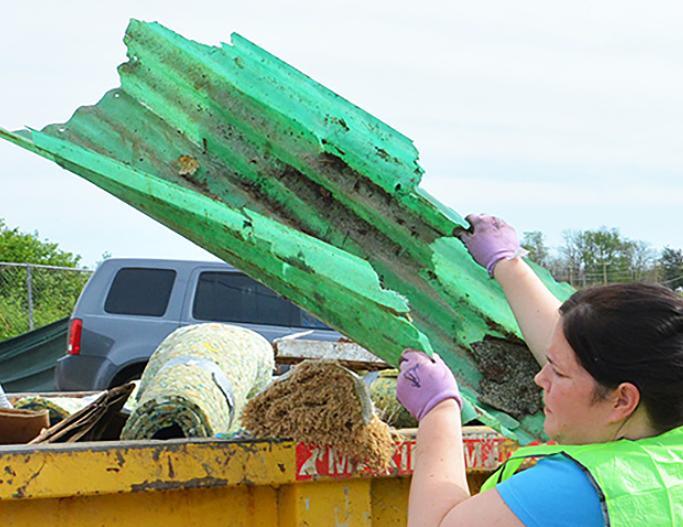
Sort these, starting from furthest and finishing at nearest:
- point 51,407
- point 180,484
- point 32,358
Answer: point 32,358
point 51,407
point 180,484

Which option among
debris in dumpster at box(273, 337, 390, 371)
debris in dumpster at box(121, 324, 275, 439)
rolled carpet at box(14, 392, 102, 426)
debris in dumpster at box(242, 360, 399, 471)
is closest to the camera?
debris in dumpster at box(242, 360, 399, 471)

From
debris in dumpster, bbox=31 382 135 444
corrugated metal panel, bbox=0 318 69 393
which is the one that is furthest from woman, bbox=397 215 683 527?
corrugated metal panel, bbox=0 318 69 393

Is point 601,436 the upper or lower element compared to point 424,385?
lower

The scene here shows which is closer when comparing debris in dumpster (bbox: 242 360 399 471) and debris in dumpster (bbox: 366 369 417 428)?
debris in dumpster (bbox: 242 360 399 471)

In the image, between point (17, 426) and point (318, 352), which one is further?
point (318, 352)

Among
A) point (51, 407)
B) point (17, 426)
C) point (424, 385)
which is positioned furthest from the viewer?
point (51, 407)

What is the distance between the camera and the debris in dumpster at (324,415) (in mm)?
2148

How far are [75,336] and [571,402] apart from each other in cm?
709

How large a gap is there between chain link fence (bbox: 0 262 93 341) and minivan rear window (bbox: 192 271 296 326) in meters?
5.85

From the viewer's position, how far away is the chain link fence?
13.6 meters

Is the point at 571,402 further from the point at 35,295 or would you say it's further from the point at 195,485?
the point at 35,295

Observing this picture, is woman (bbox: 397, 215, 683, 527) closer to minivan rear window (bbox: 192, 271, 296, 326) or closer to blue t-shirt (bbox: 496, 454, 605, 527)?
blue t-shirt (bbox: 496, 454, 605, 527)

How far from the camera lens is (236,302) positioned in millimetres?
8086

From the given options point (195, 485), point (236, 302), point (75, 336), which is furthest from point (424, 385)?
point (75, 336)
